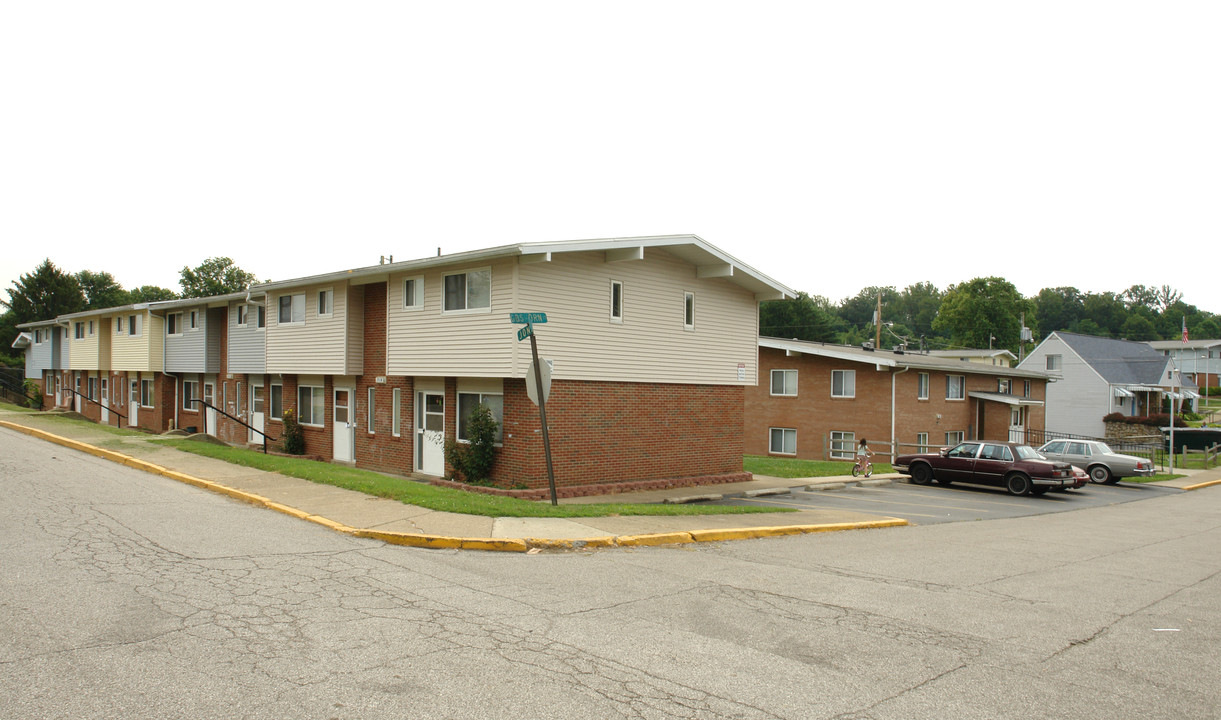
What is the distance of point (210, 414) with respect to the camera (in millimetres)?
31922

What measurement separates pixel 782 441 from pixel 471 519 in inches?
1048

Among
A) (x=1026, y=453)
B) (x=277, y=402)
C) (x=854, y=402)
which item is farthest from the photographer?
(x=854, y=402)

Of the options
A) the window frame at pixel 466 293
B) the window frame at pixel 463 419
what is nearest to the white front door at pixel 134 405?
the window frame at pixel 463 419

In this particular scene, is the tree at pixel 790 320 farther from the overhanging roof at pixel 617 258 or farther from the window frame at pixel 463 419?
the window frame at pixel 463 419

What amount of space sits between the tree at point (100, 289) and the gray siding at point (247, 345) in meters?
81.1

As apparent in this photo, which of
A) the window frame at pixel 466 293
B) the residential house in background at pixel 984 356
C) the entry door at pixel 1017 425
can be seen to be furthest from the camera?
the residential house in background at pixel 984 356

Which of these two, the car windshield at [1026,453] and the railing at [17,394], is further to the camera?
the railing at [17,394]

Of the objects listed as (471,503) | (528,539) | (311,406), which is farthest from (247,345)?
(528,539)

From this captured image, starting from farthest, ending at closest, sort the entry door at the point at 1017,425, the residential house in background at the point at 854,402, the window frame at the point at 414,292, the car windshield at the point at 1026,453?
the entry door at the point at 1017,425, the residential house in background at the point at 854,402, the car windshield at the point at 1026,453, the window frame at the point at 414,292

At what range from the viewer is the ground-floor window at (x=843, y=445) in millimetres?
34656

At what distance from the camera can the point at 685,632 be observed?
277 inches

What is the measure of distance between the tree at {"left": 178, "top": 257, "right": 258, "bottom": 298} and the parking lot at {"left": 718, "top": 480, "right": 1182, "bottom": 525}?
87982 millimetres

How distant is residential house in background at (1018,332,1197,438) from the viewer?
5756 centimetres

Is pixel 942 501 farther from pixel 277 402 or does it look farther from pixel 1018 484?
pixel 277 402
